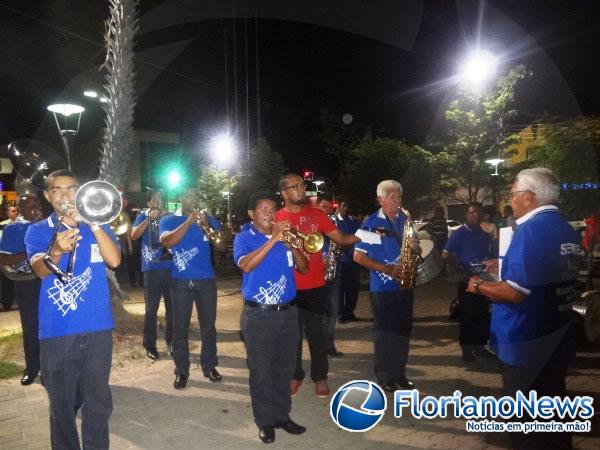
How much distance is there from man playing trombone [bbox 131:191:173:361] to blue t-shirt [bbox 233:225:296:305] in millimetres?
2773

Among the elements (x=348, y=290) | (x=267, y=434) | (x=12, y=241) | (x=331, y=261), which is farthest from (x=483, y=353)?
(x=12, y=241)

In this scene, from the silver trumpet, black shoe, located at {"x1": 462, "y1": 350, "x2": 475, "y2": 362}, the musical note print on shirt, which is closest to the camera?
the silver trumpet

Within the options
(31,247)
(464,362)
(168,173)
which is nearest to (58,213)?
(31,247)

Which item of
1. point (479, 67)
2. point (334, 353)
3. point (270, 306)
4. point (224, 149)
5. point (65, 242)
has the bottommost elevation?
point (334, 353)

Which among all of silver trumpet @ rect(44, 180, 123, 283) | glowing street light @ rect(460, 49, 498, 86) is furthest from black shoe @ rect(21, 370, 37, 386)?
glowing street light @ rect(460, 49, 498, 86)

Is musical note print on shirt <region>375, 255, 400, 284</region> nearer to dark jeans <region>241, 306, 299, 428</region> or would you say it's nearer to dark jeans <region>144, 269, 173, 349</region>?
dark jeans <region>241, 306, 299, 428</region>

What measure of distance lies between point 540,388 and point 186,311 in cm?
385

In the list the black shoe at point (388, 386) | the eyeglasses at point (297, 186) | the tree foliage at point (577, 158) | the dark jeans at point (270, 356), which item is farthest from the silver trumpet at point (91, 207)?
the tree foliage at point (577, 158)

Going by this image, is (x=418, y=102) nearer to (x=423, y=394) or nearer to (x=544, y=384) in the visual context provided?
(x=423, y=394)

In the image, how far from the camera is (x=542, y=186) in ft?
10.6

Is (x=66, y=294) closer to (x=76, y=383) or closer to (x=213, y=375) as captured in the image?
(x=76, y=383)

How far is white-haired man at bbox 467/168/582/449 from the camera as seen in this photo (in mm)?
3029

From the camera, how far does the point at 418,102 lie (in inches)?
997

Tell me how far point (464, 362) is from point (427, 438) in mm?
2391
